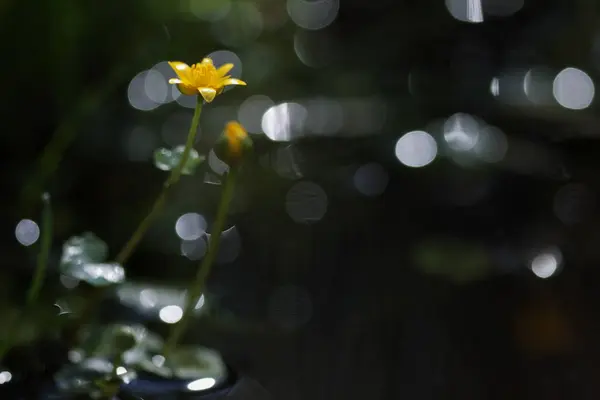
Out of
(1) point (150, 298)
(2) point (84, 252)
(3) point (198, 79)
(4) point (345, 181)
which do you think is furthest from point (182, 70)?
(4) point (345, 181)

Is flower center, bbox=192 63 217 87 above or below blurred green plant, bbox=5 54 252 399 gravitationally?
above

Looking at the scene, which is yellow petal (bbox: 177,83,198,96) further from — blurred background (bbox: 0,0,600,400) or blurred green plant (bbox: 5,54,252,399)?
blurred background (bbox: 0,0,600,400)

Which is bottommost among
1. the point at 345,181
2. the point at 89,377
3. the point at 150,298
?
the point at 89,377

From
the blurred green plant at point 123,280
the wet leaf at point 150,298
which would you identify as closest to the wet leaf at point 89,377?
the blurred green plant at point 123,280

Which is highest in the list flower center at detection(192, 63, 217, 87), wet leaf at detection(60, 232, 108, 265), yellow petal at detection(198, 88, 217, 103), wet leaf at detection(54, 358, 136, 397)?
flower center at detection(192, 63, 217, 87)

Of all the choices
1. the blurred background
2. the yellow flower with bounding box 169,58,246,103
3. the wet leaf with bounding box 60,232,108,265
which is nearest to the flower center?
the yellow flower with bounding box 169,58,246,103

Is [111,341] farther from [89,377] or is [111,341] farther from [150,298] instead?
[150,298]
